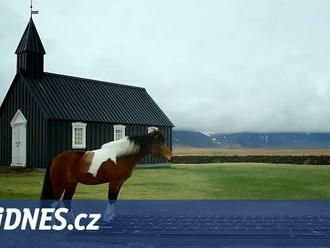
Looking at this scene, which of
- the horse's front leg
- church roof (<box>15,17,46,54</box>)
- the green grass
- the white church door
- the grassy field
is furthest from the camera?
the grassy field

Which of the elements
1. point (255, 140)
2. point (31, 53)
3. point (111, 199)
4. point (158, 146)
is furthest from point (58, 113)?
point (255, 140)

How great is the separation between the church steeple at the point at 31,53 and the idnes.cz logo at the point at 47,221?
2.70 meters

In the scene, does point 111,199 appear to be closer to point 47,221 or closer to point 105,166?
point 105,166

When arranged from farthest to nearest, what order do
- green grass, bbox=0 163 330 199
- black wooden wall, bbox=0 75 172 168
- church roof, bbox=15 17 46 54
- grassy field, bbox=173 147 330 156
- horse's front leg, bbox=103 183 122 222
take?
grassy field, bbox=173 147 330 156
church roof, bbox=15 17 46 54
green grass, bbox=0 163 330 199
black wooden wall, bbox=0 75 172 168
horse's front leg, bbox=103 183 122 222

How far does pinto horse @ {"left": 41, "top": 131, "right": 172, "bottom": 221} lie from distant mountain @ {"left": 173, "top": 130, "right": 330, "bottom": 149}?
2112 mm

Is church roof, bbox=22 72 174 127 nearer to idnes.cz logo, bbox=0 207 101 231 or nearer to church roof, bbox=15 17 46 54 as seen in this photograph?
church roof, bbox=15 17 46 54

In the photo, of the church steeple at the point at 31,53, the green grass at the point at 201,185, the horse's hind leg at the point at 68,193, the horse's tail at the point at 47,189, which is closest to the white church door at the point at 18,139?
the green grass at the point at 201,185

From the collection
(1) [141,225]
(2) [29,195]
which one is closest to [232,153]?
(1) [141,225]

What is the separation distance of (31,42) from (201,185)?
167 inches

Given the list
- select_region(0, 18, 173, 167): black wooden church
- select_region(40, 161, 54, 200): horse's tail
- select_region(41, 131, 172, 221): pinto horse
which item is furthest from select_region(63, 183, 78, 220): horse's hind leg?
select_region(0, 18, 173, 167): black wooden church

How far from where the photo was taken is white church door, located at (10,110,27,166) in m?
9.23

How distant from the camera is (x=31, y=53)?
31.4 feet

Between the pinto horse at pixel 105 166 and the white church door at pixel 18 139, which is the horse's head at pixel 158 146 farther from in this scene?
the white church door at pixel 18 139

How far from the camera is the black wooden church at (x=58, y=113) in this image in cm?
907
